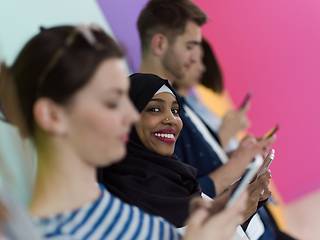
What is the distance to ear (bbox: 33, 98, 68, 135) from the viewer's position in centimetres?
59

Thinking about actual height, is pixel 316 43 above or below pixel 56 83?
below

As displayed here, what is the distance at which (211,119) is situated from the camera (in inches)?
90.4

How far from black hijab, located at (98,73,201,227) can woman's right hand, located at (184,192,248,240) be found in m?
0.26

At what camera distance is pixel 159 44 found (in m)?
1.51

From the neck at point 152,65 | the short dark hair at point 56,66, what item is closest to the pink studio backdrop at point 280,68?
the neck at point 152,65

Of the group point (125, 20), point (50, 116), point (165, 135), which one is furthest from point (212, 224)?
point (125, 20)

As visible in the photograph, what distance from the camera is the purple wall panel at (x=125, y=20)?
1.73 metres

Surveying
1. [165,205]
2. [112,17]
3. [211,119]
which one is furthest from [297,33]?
[165,205]

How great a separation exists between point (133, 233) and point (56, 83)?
0.28m

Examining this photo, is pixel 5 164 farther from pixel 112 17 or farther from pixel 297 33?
pixel 297 33

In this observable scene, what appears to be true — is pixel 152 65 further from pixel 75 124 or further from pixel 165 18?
pixel 75 124

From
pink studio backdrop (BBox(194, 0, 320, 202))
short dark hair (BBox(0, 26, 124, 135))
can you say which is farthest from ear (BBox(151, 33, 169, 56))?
pink studio backdrop (BBox(194, 0, 320, 202))

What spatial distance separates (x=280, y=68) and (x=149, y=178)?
201 cm

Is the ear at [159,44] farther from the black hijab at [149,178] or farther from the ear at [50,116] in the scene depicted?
the ear at [50,116]
